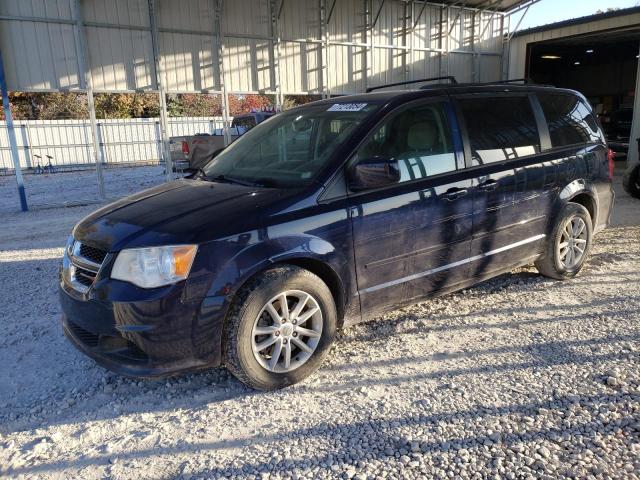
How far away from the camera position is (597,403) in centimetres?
298

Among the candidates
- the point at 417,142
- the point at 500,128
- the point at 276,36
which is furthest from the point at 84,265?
the point at 276,36

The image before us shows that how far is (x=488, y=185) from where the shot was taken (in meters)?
4.14

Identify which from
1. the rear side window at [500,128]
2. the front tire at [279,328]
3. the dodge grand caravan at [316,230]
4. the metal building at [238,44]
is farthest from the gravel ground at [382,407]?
the metal building at [238,44]

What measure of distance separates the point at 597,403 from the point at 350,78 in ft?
41.6

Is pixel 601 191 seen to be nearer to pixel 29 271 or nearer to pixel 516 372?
pixel 516 372

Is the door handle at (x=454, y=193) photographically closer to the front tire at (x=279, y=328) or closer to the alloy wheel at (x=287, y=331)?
the front tire at (x=279, y=328)

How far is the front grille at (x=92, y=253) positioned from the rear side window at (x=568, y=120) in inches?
157

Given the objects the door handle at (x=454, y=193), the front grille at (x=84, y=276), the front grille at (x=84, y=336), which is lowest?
the front grille at (x=84, y=336)

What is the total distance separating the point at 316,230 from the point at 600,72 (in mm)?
32892

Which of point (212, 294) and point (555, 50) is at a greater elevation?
point (555, 50)

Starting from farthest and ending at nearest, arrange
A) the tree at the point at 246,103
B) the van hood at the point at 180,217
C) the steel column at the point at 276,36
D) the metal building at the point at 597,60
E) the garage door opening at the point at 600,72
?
the tree at the point at 246,103 < the garage door opening at the point at 600,72 < the metal building at the point at 597,60 < the steel column at the point at 276,36 < the van hood at the point at 180,217

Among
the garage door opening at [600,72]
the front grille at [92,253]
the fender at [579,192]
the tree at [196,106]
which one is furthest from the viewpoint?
the tree at [196,106]

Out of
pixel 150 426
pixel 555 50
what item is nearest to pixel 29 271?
pixel 150 426

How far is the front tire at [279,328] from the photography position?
3.03 m
